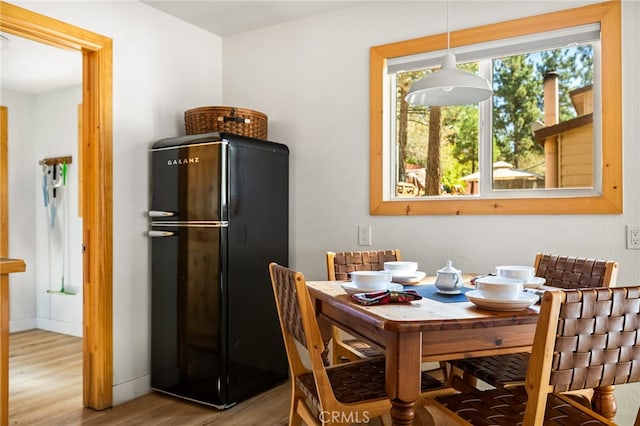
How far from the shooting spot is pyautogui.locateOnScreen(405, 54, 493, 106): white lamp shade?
1.91 m

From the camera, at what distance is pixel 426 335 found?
146cm

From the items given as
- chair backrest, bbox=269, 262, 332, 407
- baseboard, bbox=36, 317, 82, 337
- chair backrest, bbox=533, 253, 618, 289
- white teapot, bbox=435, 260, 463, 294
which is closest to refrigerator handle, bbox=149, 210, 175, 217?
chair backrest, bbox=269, 262, 332, 407

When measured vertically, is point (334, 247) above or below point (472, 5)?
below

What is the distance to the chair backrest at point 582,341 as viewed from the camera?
3.98 feet

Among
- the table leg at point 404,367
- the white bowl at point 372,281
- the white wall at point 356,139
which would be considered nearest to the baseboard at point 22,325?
the white wall at point 356,139

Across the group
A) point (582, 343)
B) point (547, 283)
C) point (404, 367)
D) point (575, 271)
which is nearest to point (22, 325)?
point (404, 367)

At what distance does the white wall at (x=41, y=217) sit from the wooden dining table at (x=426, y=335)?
3820 mm

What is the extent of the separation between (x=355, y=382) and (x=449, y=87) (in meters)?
1.21

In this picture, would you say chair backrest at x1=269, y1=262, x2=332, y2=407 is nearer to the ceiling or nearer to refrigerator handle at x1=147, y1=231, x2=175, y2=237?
refrigerator handle at x1=147, y1=231, x2=175, y2=237

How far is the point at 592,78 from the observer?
8.20ft

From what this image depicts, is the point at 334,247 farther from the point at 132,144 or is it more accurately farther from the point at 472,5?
the point at 472,5

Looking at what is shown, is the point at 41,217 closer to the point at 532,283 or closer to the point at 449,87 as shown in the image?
the point at 449,87

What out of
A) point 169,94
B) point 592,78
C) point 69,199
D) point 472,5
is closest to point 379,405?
point 592,78

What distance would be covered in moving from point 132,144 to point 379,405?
7.09 ft
